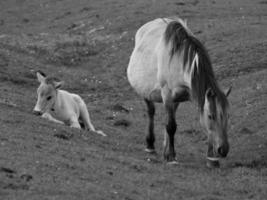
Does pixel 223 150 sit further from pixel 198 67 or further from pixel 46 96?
pixel 46 96

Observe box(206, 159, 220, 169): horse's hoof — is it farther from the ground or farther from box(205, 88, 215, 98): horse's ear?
box(205, 88, 215, 98): horse's ear

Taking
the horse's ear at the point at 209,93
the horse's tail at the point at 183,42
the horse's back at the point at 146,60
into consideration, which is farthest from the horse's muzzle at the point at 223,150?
the horse's back at the point at 146,60

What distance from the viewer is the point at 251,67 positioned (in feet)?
77.0

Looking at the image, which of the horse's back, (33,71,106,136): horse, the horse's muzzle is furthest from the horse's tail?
(33,71,106,136): horse

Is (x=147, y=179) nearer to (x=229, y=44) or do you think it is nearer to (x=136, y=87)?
(x=136, y=87)

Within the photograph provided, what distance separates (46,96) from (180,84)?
12.9 feet

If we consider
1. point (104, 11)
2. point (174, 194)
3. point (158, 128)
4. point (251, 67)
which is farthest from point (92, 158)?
point (104, 11)

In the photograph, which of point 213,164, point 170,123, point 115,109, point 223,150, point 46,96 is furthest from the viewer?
point 115,109

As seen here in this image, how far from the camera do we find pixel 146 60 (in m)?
15.4

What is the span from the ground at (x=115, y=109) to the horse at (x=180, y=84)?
1.60 ft

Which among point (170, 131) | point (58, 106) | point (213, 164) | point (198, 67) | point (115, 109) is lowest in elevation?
point (115, 109)

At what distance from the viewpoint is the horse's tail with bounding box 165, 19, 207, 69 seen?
1334cm

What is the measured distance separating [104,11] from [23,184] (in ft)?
88.3

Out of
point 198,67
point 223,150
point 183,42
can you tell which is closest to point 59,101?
point 183,42
